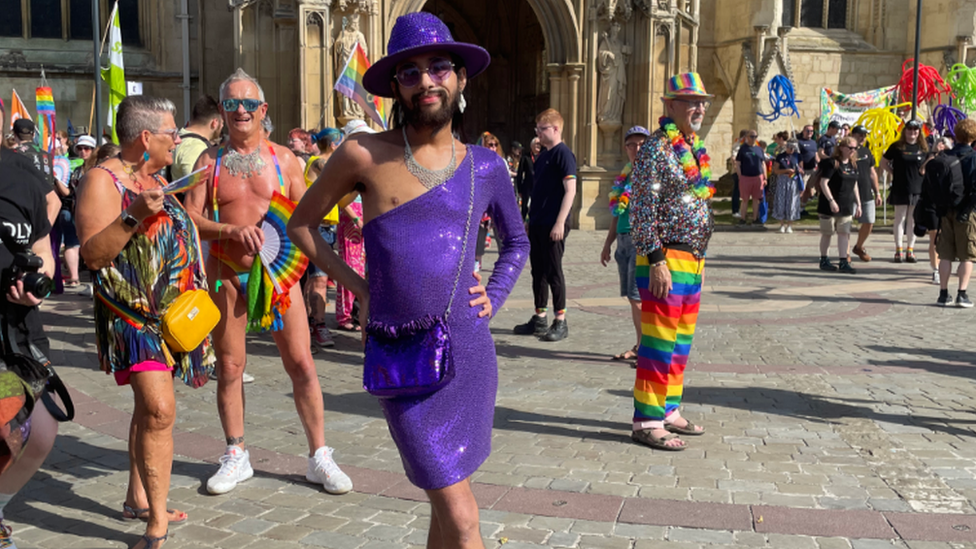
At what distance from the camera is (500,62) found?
24359 mm

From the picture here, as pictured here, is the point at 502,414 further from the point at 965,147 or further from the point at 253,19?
the point at 253,19

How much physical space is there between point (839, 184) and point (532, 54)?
1159cm

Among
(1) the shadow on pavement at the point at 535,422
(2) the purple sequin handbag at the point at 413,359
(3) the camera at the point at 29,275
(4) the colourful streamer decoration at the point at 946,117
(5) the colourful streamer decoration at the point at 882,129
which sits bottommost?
(1) the shadow on pavement at the point at 535,422

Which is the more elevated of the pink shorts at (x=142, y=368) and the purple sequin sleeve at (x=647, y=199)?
the purple sequin sleeve at (x=647, y=199)

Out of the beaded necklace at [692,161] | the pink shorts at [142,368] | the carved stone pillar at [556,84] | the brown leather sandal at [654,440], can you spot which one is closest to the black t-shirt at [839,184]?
the carved stone pillar at [556,84]

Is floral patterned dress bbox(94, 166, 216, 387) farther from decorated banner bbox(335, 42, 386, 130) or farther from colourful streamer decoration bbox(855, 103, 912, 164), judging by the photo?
colourful streamer decoration bbox(855, 103, 912, 164)

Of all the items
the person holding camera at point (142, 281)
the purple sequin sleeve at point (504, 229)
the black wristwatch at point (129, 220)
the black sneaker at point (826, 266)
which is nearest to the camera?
the purple sequin sleeve at point (504, 229)

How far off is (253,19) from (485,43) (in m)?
8.29

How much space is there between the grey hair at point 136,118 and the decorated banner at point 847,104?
21185mm

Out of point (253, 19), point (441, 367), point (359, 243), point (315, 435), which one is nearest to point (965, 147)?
point (359, 243)

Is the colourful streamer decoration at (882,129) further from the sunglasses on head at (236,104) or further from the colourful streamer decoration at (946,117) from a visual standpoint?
the sunglasses on head at (236,104)

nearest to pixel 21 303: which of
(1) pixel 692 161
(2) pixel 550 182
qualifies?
(1) pixel 692 161

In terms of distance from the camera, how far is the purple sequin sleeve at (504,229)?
291 centimetres

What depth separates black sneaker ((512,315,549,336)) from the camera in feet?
28.8
